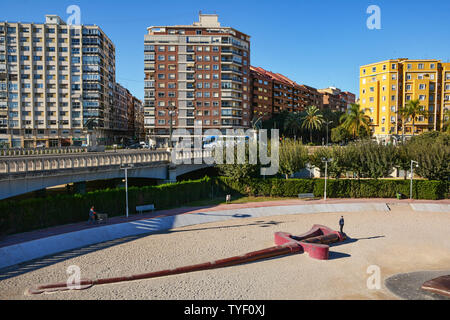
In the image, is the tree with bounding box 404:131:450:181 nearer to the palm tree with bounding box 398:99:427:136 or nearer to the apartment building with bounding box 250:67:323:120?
the palm tree with bounding box 398:99:427:136

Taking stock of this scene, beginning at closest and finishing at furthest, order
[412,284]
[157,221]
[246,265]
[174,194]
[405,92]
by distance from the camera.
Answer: [412,284], [246,265], [157,221], [174,194], [405,92]

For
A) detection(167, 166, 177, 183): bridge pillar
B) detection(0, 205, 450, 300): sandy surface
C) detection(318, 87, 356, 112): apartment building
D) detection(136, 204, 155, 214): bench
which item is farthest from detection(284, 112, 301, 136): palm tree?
detection(136, 204, 155, 214): bench

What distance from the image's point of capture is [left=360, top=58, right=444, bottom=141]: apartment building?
70875mm

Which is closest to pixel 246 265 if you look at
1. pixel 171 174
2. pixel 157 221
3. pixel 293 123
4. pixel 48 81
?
pixel 157 221

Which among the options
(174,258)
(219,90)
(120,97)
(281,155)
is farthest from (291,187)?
(120,97)

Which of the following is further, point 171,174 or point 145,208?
point 171,174

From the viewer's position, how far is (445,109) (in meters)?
72.6

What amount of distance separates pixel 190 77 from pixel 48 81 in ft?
116

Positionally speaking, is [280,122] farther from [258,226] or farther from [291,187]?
[258,226]

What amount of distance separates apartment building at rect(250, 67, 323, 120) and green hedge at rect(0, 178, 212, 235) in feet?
213

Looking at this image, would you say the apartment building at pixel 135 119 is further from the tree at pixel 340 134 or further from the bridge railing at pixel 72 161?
the bridge railing at pixel 72 161

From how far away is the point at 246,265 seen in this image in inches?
679

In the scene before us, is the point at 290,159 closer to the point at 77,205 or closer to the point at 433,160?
the point at 433,160
